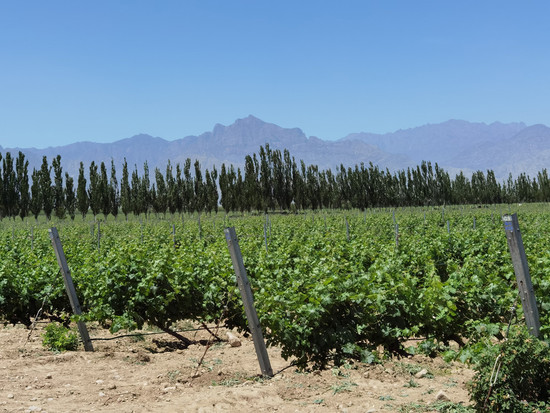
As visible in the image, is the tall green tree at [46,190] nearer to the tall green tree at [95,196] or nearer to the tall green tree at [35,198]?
the tall green tree at [35,198]

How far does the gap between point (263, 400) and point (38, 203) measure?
189 ft

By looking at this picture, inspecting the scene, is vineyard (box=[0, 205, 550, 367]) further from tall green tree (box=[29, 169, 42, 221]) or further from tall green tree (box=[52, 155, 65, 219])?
tall green tree (box=[52, 155, 65, 219])

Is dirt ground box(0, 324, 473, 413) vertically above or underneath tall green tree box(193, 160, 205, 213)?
underneath

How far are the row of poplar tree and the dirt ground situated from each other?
50.6 metres

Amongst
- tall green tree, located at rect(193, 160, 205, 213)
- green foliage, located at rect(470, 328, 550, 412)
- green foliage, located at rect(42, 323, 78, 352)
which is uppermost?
tall green tree, located at rect(193, 160, 205, 213)

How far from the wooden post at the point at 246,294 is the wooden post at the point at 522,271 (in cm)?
281

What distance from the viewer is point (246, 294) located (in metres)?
5.47

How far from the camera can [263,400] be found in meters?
4.89

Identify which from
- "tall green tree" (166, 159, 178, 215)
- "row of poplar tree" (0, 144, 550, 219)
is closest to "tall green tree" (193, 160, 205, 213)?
"row of poplar tree" (0, 144, 550, 219)

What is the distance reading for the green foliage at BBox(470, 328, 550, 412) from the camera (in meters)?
4.04

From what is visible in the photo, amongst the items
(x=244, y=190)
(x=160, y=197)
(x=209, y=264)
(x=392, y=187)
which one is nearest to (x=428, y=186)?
(x=392, y=187)

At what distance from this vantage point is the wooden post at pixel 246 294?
5426mm

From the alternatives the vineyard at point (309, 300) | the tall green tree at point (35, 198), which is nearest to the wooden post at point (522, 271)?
the vineyard at point (309, 300)

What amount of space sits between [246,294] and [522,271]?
2908 millimetres
